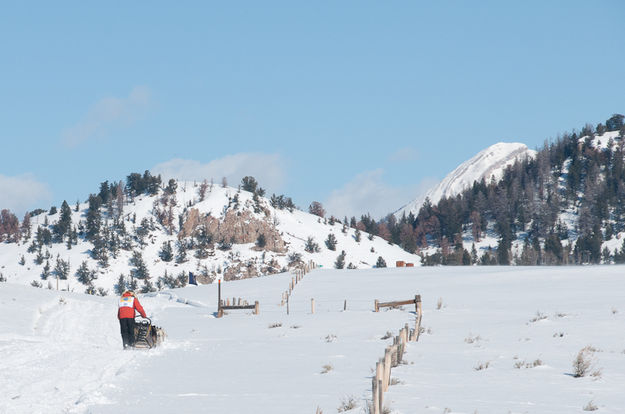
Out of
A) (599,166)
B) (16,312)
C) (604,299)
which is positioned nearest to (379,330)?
(604,299)

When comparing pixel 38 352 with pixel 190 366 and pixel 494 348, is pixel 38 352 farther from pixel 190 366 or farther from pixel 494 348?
pixel 494 348

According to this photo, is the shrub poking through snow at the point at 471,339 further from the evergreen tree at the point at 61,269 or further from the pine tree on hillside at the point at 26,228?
the pine tree on hillside at the point at 26,228

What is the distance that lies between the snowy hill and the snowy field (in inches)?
3678

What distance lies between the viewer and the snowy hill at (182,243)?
434 feet

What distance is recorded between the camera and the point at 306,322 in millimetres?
30000

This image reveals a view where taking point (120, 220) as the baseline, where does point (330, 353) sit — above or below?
below

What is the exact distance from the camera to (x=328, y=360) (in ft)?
58.4

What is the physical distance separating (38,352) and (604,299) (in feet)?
78.1

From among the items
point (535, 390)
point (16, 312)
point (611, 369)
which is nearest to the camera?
point (535, 390)

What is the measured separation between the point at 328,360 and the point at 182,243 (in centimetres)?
13327

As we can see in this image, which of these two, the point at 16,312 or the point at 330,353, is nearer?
the point at 330,353

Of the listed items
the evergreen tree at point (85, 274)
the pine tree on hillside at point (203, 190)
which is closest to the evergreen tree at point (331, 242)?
the pine tree on hillside at point (203, 190)

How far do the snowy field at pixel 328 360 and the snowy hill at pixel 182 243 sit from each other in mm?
93419

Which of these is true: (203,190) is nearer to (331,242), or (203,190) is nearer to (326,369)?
(331,242)
